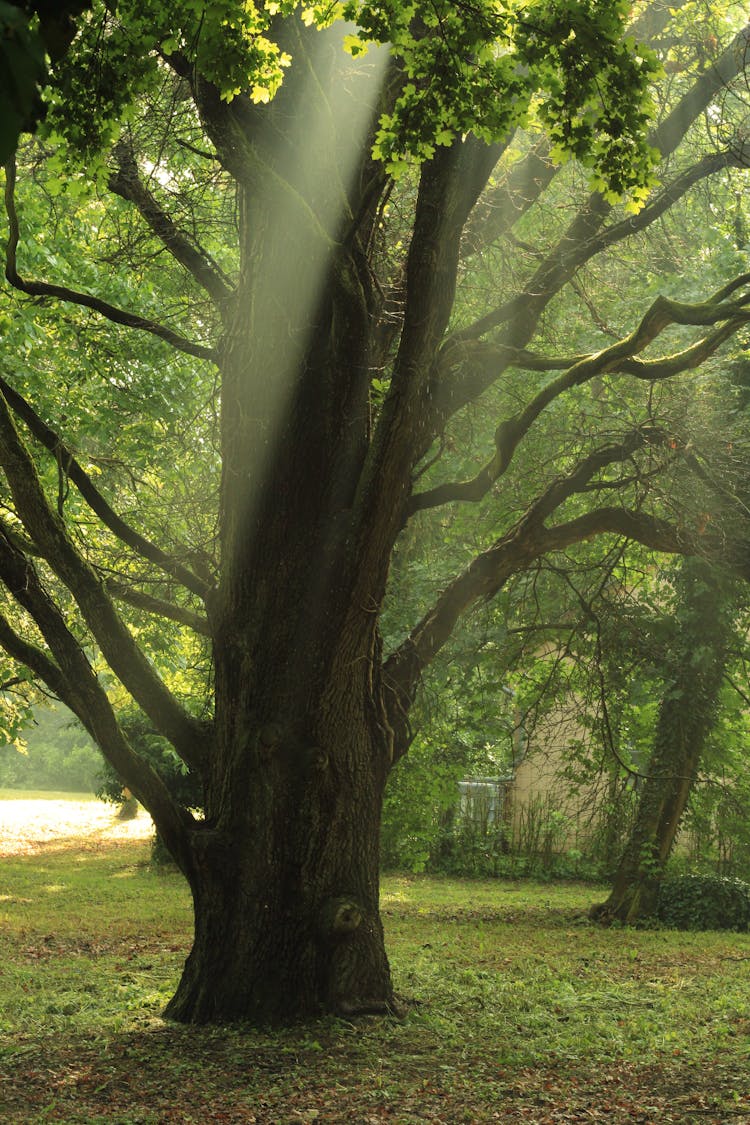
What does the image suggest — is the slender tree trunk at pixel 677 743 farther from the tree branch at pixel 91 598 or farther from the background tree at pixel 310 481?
the tree branch at pixel 91 598

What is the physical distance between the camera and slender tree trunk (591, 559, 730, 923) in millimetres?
14930

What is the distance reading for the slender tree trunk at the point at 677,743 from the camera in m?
14.9

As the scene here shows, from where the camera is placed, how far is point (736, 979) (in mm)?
10797

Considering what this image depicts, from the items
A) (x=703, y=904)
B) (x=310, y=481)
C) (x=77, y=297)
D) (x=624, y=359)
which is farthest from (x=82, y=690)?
(x=703, y=904)


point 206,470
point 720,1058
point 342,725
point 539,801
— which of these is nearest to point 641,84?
point 342,725

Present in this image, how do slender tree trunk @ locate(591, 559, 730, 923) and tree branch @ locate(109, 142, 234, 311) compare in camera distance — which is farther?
slender tree trunk @ locate(591, 559, 730, 923)

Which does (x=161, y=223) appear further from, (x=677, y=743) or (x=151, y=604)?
(x=677, y=743)

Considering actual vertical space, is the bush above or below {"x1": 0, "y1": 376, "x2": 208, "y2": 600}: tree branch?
below

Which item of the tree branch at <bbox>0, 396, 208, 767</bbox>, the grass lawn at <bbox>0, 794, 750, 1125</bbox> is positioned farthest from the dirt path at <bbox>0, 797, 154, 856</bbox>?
the tree branch at <bbox>0, 396, 208, 767</bbox>

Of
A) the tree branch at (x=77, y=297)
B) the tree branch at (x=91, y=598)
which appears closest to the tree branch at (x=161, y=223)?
the tree branch at (x=77, y=297)

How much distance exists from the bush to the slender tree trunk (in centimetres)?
26

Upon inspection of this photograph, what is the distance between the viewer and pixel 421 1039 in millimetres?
7164

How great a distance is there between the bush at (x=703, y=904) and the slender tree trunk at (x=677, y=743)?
0.26 m

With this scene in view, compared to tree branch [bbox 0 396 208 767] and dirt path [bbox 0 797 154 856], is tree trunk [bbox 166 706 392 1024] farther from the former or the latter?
dirt path [bbox 0 797 154 856]
